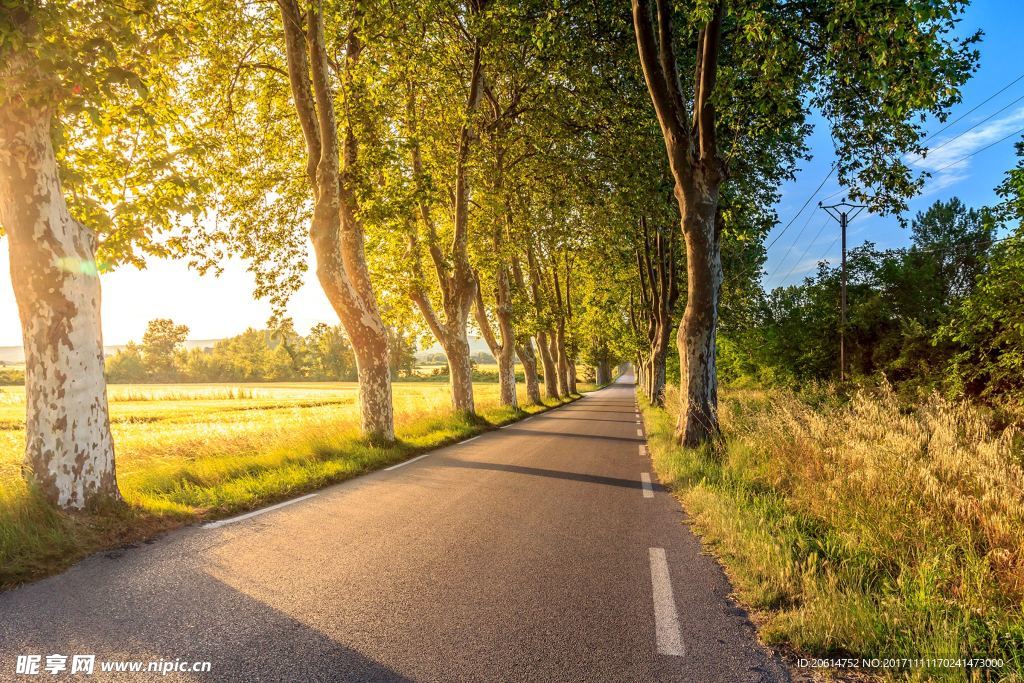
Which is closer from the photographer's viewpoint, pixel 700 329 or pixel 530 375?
pixel 700 329

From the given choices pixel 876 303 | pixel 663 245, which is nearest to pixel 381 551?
pixel 663 245

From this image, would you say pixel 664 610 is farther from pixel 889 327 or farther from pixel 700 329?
pixel 889 327

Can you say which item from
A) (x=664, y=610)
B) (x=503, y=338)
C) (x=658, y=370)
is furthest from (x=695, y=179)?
(x=658, y=370)

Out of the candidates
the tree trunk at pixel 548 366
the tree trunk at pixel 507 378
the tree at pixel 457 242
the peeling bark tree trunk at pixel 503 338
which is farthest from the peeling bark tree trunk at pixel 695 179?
the tree trunk at pixel 548 366

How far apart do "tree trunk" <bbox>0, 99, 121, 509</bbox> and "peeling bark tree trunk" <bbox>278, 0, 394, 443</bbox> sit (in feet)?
18.3

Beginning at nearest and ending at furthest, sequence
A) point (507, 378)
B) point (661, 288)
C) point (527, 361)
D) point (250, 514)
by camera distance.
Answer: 1. point (250, 514)
2. point (507, 378)
3. point (661, 288)
4. point (527, 361)

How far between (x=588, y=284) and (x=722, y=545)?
39309 millimetres

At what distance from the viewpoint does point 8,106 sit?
549 cm

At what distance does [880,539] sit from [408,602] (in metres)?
Result: 4.12

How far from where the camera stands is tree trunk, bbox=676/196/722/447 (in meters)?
10.8

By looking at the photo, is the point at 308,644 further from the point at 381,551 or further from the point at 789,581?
the point at 789,581

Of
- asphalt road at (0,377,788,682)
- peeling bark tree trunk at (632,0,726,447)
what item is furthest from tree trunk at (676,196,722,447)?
asphalt road at (0,377,788,682)

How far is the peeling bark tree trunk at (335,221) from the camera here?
1086 centimetres

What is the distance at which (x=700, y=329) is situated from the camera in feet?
36.4
